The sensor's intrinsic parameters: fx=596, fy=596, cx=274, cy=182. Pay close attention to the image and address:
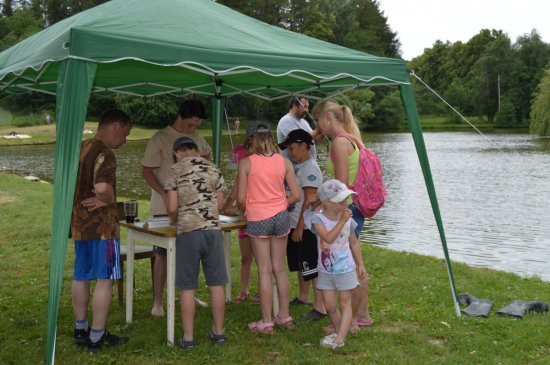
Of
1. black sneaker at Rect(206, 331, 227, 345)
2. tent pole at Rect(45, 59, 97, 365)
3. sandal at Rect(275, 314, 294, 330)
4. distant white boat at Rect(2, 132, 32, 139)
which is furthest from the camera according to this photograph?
distant white boat at Rect(2, 132, 32, 139)

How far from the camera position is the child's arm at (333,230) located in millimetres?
4148

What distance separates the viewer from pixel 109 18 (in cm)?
421

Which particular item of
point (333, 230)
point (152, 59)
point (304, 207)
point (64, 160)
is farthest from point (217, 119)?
point (64, 160)

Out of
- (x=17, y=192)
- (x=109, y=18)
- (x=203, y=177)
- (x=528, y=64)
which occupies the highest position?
(x=528, y=64)

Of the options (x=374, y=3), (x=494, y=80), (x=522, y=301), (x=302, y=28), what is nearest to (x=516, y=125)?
(x=494, y=80)

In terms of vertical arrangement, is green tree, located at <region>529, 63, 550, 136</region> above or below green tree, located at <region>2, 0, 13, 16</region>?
below

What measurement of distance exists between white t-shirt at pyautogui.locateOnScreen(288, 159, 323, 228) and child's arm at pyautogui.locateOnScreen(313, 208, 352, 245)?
546 mm

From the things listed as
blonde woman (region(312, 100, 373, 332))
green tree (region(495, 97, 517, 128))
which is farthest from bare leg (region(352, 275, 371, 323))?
green tree (region(495, 97, 517, 128))

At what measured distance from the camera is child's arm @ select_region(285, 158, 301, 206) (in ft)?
14.9

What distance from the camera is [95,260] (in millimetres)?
4109

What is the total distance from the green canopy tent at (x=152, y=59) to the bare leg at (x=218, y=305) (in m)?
1.12

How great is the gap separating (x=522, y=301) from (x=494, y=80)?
77.4 metres

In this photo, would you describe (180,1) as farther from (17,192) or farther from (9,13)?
A: (9,13)

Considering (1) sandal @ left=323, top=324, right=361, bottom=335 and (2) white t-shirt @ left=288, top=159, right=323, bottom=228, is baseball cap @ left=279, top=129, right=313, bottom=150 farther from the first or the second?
(1) sandal @ left=323, top=324, right=361, bottom=335
